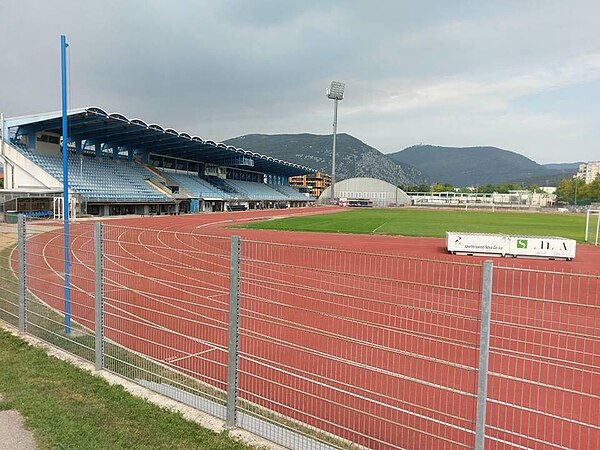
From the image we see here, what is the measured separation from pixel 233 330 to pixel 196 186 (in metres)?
60.2

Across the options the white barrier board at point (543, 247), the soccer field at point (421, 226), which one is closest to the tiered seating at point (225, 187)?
the soccer field at point (421, 226)

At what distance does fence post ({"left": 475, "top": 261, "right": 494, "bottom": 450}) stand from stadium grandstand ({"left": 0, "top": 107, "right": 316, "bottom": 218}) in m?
34.4

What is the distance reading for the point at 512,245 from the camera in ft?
61.6

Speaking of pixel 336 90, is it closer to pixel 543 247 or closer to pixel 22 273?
pixel 543 247

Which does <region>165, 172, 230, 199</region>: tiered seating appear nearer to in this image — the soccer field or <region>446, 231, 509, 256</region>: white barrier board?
the soccer field

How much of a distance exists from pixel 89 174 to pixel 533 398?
4564 centimetres

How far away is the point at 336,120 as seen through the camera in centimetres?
10638

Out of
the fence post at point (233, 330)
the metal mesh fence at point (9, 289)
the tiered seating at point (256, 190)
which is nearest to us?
the fence post at point (233, 330)

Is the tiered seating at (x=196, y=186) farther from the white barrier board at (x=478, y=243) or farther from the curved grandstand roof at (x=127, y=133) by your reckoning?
the white barrier board at (x=478, y=243)

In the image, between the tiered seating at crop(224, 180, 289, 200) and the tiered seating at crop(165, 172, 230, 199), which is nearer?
the tiered seating at crop(165, 172, 230, 199)

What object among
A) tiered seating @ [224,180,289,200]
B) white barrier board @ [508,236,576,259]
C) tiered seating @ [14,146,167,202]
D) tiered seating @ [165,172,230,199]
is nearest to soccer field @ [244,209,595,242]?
white barrier board @ [508,236,576,259]

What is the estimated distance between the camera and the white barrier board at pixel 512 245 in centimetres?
1809

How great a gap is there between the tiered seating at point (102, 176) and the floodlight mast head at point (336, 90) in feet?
214

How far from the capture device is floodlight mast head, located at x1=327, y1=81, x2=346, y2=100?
353ft
